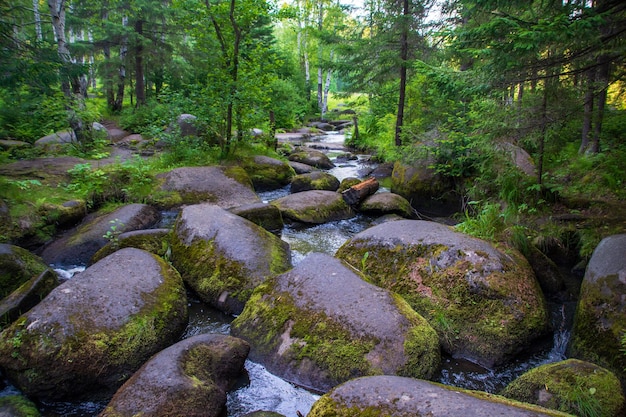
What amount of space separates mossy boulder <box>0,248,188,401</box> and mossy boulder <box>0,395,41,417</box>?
131 millimetres

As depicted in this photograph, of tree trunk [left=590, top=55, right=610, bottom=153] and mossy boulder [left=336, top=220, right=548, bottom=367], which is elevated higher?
tree trunk [left=590, top=55, right=610, bottom=153]

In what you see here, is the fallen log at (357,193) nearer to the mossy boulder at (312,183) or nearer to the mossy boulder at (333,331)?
the mossy boulder at (312,183)

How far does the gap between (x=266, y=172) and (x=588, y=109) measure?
7873 millimetres

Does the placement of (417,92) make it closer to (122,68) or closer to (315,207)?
(315,207)

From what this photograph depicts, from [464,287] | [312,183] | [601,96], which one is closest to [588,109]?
[601,96]

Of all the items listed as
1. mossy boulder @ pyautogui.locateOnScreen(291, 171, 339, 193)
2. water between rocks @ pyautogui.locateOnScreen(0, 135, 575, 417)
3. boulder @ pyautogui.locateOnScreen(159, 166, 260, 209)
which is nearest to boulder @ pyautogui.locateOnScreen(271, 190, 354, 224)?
boulder @ pyautogui.locateOnScreen(159, 166, 260, 209)

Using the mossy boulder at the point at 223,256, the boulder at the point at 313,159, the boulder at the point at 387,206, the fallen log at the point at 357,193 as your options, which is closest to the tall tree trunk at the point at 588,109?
the boulder at the point at 387,206

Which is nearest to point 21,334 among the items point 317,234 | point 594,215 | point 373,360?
point 373,360

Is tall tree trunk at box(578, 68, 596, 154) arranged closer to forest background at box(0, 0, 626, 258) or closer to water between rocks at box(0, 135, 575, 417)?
forest background at box(0, 0, 626, 258)

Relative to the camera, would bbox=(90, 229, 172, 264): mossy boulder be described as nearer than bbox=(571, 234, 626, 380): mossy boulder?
No

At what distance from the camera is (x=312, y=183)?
10.8m

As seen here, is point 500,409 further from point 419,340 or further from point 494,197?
point 494,197

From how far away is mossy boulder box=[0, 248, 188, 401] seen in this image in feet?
11.9

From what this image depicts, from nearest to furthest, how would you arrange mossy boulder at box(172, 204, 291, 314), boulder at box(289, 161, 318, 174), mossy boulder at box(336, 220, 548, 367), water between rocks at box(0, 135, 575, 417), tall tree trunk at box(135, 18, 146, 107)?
water between rocks at box(0, 135, 575, 417), mossy boulder at box(336, 220, 548, 367), mossy boulder at box(172, 204, 291, 314), boulder at box(289, 161, 318, 174), tall tree trunk at box(135, 18, 146, 107)
